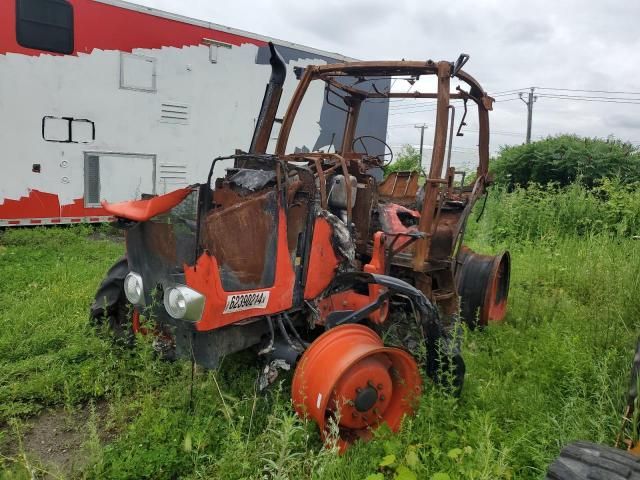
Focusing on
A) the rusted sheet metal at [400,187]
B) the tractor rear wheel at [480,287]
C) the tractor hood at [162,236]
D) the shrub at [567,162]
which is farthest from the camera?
the shrub at [567,162]

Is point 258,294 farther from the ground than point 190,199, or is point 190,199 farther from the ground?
point 190,199

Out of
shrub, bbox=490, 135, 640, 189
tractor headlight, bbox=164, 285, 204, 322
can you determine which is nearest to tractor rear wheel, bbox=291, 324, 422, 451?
tractor headlight, bbox=164, 285, 204, 322

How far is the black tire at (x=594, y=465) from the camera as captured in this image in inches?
71.2

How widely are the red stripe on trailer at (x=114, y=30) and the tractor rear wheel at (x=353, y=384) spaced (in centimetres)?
694

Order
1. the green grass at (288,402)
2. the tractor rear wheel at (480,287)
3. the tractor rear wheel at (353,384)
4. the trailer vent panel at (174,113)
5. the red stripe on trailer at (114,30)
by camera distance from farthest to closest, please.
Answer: the trailer vent panel at (174,113) → the red stripe on trailer at (114,30) → the tractor rear wheel at (480,287) → the tractor rear wheel at (353,384) → the green grass at (288,402)

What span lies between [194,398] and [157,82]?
22.2 ft

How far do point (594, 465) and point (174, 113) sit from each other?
836cm

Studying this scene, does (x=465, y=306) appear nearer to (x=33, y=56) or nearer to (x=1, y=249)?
(x=1, y=249)

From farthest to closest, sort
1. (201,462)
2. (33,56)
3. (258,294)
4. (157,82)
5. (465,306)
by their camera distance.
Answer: (157,82)
(33,56)
(465,306)
(258,294)
(201,462)

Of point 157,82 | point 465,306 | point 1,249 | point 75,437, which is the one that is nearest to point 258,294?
point 75,437

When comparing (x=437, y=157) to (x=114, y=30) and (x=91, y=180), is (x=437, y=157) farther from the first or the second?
(x=114, y=30)

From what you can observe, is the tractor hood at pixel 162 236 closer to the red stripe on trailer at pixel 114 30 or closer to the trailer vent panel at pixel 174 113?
the red stripe on trailer at pixel 114 30

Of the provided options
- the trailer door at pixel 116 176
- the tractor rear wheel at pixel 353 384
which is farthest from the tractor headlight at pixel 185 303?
the trailer door at pixel 116 176

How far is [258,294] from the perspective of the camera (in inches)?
116
